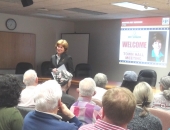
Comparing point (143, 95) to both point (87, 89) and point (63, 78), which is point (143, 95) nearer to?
point (87, 89)

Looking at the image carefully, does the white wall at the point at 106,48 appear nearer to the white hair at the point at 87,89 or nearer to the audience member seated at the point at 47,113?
the white hair at the point at 87,89

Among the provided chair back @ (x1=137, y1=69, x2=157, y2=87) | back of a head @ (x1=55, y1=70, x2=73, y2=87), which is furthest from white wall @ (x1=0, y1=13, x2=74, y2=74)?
back of a head @ (x1=55, y1=70, x2=73, y2=87)

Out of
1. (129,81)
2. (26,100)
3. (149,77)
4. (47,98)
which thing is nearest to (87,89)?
(26,100)

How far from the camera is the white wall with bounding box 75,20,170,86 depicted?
8.30 metres

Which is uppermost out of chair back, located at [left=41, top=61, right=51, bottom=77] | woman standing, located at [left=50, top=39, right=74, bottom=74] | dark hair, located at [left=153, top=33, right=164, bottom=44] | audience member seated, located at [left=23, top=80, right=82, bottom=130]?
dark hair, located at [left=153, top=33, right=164, bottom=44]

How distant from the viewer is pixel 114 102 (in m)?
1.50

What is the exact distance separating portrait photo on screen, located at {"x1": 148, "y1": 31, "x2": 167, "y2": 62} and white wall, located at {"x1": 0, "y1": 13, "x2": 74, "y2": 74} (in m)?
3.48

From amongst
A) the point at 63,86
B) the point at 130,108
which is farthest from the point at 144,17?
the point at 130,108

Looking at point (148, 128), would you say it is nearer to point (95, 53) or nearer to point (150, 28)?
point (150, 28)

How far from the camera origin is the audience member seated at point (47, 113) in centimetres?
172

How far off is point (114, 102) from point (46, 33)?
305 inches

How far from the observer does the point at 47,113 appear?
5.79 feet

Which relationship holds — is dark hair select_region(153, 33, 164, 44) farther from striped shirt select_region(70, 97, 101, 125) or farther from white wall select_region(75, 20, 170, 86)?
striped shirt select_region(70, 97, 101, 125)

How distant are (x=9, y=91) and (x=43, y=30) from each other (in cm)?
687
